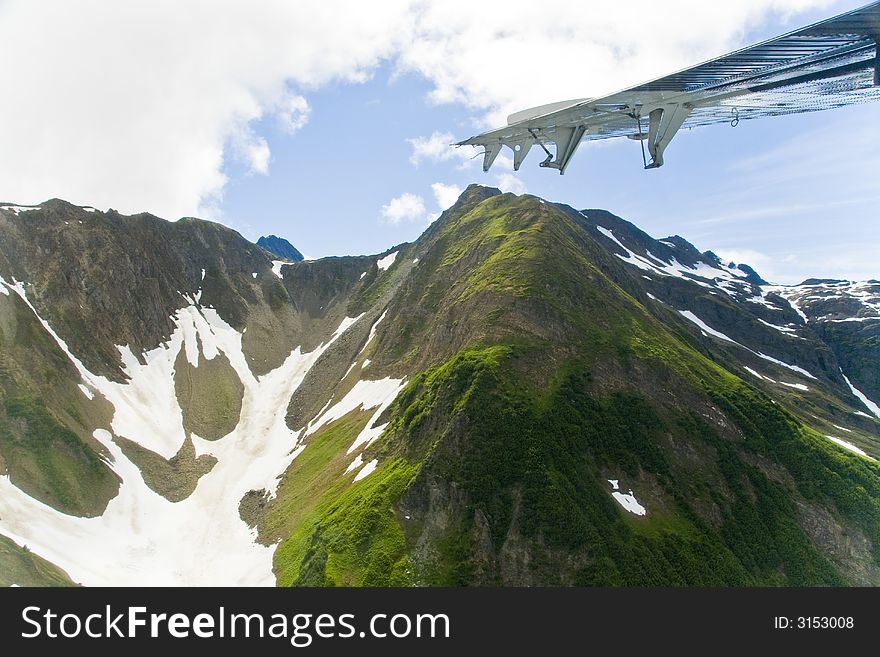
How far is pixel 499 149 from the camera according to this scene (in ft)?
70.8

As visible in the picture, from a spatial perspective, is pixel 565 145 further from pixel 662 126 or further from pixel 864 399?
pixel 864 399

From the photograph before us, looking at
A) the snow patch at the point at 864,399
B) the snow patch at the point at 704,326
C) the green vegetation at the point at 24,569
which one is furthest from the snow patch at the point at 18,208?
the snow patch at the point at 864,399

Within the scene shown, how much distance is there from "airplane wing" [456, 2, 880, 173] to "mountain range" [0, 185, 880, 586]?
1316 inches

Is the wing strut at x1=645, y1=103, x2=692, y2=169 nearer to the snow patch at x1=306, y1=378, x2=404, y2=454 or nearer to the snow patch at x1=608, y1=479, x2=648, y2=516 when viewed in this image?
the snow patch at x1=608, y1=479, x2=648, y2=516

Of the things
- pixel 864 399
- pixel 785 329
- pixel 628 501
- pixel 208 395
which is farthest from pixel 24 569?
pixel 864 399

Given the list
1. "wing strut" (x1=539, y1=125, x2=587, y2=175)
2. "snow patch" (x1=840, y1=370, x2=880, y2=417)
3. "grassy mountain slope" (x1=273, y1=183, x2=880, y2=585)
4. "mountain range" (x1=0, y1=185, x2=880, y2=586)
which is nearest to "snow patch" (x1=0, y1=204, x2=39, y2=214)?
"mountain range" (x1=0, y1=185, x2=880, y2=586)

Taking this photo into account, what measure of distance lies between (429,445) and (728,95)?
41.5 m

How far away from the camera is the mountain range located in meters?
43.6

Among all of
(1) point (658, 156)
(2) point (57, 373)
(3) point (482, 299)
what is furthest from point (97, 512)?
(1) point (658, 156)

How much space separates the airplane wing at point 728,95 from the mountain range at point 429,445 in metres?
33.4

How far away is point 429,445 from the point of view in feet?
167

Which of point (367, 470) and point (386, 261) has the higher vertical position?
point (386, 261)

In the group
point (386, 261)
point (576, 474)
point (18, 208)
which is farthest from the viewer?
point (386, 261)

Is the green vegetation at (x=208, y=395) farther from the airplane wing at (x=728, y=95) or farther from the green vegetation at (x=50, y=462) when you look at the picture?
the airplane wing at (x=728, y=95)
